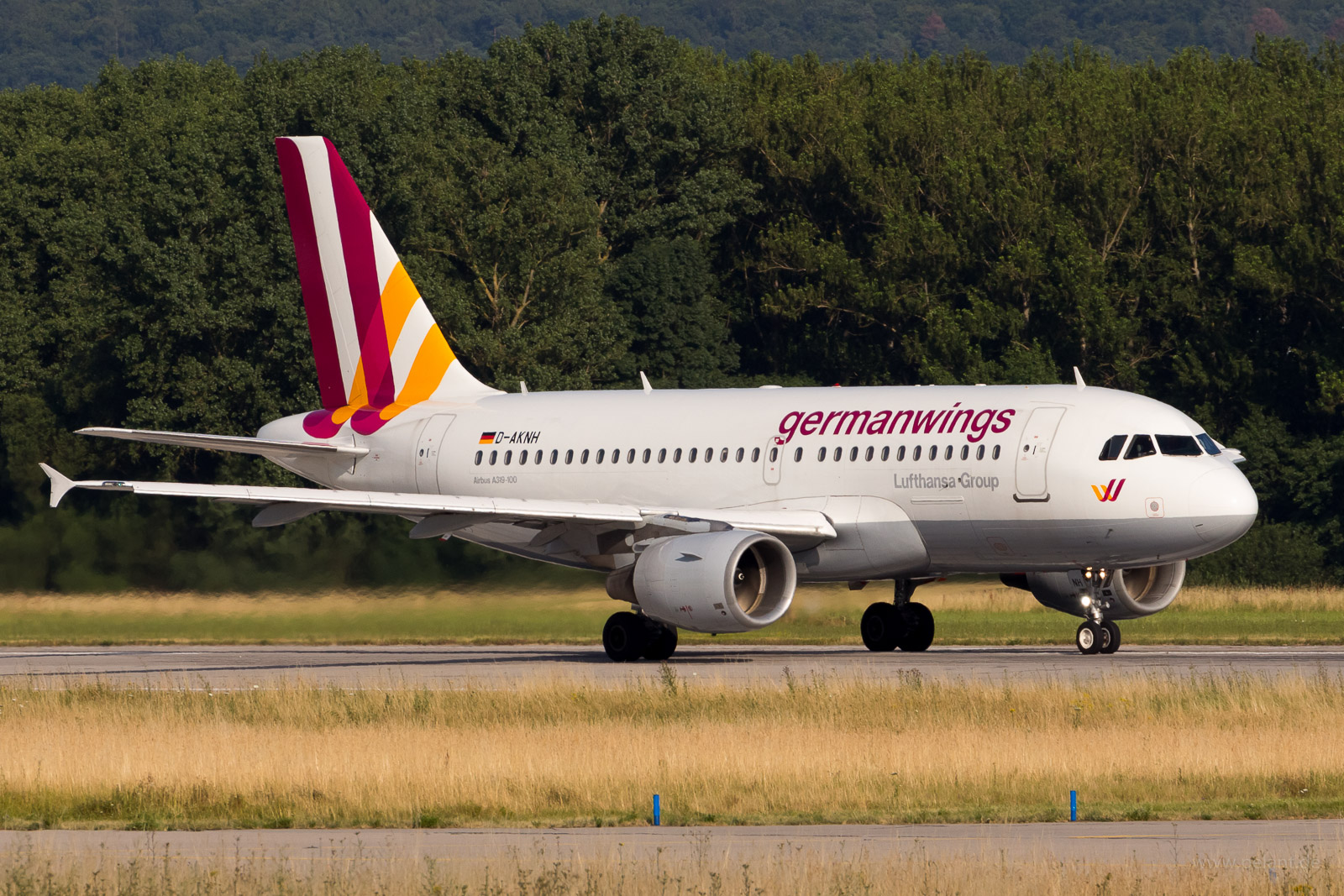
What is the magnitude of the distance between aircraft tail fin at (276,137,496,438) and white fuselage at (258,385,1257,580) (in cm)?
219

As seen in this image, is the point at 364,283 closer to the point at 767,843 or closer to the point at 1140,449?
the point at 1140,449

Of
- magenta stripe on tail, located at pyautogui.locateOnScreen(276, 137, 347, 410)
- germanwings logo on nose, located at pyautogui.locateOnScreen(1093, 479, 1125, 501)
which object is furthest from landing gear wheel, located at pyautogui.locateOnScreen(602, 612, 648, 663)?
magenta stripe on tail, located at pyautogui.locateOnScreen(276, 137, 347, 410)

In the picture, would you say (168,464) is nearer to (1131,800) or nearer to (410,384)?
(410,384)

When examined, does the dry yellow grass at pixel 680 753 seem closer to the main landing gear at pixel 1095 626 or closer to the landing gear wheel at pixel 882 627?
the main landing gear at pixel 1095 626

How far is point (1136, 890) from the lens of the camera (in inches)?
500

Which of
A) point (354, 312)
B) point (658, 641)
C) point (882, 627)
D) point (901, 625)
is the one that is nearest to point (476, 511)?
point (658, 641)

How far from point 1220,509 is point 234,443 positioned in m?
16.1

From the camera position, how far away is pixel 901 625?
3669cm

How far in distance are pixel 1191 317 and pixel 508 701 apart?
168 ft

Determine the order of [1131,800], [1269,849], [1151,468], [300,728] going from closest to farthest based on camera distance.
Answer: [1269,849]
[1131,800]
[300,728]
[1151,468]

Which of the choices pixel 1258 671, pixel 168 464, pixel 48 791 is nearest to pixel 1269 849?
pixel 48 791

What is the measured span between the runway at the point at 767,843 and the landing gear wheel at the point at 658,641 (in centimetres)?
1811

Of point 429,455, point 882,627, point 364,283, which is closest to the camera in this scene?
point 882,627

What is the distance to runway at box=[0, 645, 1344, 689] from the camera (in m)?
29.8
